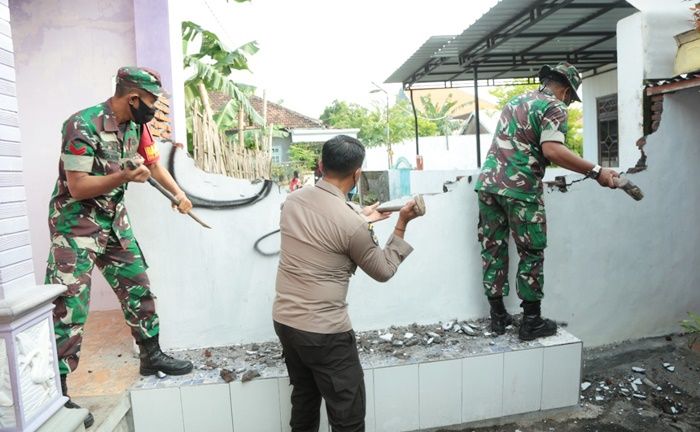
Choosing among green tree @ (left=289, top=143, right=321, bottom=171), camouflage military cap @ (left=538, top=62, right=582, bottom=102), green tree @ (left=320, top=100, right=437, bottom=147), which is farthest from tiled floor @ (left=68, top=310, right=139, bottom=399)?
green tree @ (left=320, top=100, right=437, bottom=147)

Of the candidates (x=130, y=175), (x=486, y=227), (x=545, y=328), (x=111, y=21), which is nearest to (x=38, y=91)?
(x=111, y=21)

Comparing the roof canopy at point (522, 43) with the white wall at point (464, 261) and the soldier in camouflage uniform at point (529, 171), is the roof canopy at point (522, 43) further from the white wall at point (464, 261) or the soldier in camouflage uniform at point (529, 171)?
the soldier in camouflage uniform at point (529, 171)

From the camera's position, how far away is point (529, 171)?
10.2 ft

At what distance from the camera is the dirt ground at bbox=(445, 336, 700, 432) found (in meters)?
3.10

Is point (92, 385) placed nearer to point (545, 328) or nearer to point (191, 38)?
point (545, 328)

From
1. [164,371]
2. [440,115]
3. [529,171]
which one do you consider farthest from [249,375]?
[440,115]

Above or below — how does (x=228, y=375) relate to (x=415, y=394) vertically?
above

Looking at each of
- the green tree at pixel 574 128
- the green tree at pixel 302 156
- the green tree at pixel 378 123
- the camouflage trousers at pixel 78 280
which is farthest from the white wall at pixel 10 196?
the green tree at pixel 378 123

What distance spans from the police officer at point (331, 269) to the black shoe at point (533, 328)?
145cm

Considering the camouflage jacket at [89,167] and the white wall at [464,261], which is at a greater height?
the camouflage jacket at [89,167]

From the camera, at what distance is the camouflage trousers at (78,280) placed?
91.8 inches

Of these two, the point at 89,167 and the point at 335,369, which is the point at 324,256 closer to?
the point at 335,369

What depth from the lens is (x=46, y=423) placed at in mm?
2021

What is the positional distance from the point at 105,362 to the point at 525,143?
2.87m
